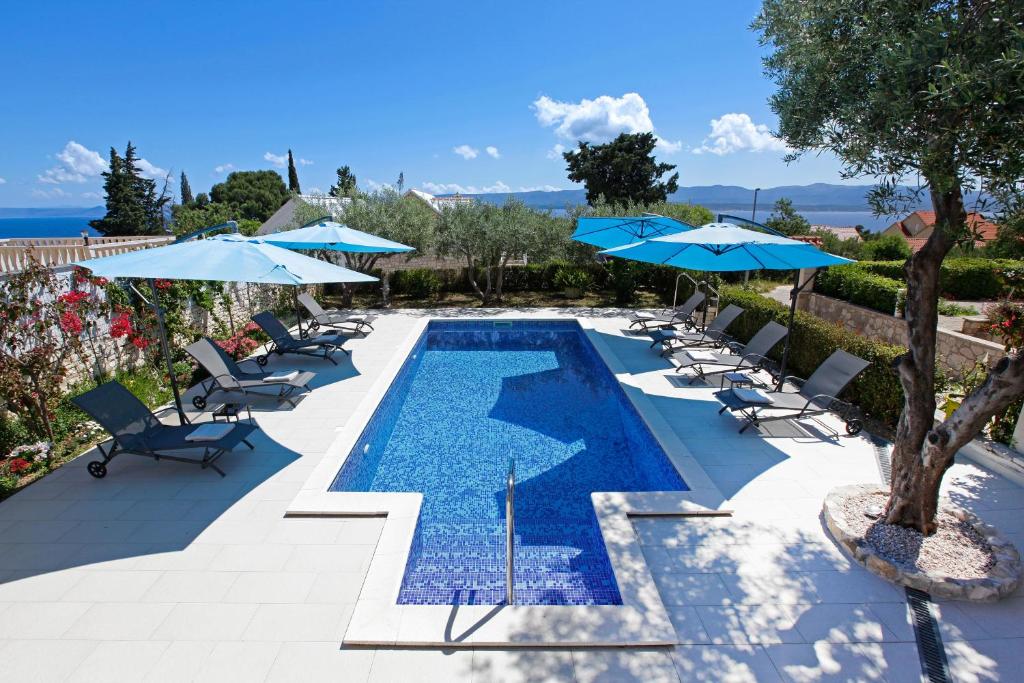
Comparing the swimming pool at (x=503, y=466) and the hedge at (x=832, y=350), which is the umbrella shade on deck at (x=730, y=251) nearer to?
the hedge at (x=832, y=350)

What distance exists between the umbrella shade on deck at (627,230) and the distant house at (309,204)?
6.95 meters

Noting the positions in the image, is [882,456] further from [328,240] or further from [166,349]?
[328,240]

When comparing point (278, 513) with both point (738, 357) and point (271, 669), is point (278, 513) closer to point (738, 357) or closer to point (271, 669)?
point (271, 669)

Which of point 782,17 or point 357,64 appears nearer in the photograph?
point 782,17

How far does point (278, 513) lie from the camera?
520 cm

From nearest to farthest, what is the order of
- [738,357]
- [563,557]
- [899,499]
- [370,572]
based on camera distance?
[370,572] → [899,499] → [563,557] → [738,357]

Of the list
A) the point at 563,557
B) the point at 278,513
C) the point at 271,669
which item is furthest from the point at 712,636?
the point at 278,513

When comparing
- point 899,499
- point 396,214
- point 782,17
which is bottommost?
point 899,499

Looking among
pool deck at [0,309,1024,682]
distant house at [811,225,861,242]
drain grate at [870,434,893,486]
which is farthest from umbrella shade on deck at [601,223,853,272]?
distant house at [811,225,861,242]

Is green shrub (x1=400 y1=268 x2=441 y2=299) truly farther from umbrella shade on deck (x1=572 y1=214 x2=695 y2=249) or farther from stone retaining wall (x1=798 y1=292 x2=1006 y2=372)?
stone retaining wall (x1=798 y1=292 x2=1006 y2=372)

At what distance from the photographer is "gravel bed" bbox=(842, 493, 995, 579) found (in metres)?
4.21

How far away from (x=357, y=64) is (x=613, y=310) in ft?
53.4

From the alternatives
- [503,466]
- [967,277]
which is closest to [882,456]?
[503,466]

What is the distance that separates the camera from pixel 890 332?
12312 millimetres
